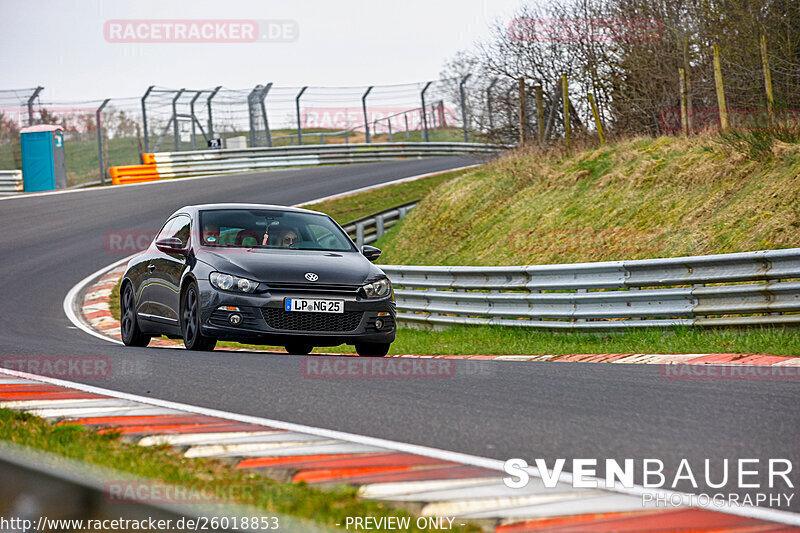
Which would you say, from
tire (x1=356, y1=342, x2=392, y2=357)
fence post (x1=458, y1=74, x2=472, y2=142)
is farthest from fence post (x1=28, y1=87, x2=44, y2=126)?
tire (x1=356, y1=342, x2=392, y2=357)

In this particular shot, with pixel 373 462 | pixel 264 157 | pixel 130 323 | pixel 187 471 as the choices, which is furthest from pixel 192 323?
pixel 264 157

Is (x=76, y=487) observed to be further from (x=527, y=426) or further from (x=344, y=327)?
(x=344, y=327)

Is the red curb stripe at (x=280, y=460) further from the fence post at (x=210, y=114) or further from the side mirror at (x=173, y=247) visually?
the fence post at (x=210, y=114)

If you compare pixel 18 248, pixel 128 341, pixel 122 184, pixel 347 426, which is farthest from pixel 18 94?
pixel 347 426

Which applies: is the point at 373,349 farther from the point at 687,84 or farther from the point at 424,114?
the point at 424,114

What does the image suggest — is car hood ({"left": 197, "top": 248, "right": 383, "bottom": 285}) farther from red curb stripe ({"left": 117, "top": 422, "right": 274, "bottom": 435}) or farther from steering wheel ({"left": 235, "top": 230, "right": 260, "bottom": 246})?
red curb stripe ({"left": 117, "top": 422, "right": 274, "bottom": 435})

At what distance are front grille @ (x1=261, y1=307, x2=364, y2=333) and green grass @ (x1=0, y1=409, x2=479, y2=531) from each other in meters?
3.83

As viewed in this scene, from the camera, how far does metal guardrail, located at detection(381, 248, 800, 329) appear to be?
9.57 m

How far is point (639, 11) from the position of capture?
22.4 m

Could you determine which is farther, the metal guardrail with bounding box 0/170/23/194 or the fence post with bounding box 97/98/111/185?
the fence post with bounding box 97/98/111/185

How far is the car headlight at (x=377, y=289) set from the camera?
374 inches

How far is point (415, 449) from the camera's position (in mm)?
4387

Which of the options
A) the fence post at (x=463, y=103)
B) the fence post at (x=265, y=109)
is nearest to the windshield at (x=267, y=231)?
the fence post at (x=265, y=109)

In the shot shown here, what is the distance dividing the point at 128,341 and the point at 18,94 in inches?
959
